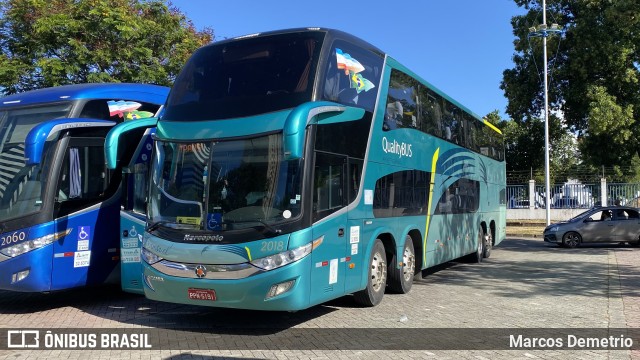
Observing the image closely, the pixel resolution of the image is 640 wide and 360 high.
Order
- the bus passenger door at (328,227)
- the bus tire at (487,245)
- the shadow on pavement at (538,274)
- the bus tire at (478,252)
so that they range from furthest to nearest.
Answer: the bus tire at (487,245), the bus tire at (478,252), the shadow on pavement at (538,274), the bus passenger door at (328,227)

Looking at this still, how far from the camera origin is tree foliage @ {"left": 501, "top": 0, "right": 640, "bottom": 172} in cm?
2766

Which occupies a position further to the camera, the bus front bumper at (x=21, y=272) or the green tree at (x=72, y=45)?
the green tree at (x=72, y=45)

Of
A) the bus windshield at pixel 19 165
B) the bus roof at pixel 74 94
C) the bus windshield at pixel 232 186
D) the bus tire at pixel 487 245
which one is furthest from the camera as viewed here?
the bus tire at pixel 487 245

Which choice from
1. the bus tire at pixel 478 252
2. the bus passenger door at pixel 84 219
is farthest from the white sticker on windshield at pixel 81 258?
the bus tire at pixel 478 252

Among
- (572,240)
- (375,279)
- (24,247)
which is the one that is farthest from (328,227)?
(572,240)

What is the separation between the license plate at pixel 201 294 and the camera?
6.68 m

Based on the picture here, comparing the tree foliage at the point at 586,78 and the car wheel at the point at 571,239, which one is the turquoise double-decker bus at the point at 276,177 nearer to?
the car wheel at the point at 571,239

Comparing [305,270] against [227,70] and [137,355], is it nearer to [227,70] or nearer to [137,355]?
[137,355]

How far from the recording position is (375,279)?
8.75 m

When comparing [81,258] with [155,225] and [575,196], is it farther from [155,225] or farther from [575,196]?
[575,196]

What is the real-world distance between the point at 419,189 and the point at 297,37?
439 centimetres

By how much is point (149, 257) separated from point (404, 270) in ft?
15.6

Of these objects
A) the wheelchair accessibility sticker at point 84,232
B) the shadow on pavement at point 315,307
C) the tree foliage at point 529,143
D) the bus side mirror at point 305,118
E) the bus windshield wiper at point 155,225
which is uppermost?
the tree foliage at point 529,143

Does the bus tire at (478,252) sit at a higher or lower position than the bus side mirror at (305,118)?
lower
